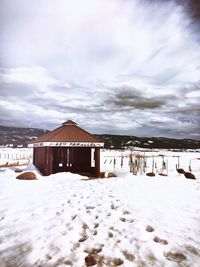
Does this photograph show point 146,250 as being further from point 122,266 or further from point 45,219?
point 45,219

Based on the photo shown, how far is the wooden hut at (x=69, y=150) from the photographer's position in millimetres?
16466

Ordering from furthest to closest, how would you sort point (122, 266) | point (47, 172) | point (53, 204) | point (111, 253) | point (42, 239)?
point (47, 172) → point (53, 204) → point (42, 239) → point (111, 253) → point (122, 266)

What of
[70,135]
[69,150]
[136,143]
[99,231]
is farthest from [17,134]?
[99,231]

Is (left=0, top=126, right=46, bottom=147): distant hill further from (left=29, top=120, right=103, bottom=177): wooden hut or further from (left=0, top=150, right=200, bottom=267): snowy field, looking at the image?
(left=0, top=150, right=200, bottom=267): snowy field

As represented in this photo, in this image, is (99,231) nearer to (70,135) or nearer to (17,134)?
(70,135)

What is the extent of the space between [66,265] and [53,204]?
4.07 metres

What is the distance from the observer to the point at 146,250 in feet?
15.2

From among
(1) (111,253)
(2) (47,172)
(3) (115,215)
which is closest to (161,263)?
(1) (111,253)

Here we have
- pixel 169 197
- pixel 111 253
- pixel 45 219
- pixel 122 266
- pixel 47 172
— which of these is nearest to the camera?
pixel 122 266

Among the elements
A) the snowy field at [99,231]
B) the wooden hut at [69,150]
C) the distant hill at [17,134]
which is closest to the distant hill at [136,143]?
the distant hill at [17,134]

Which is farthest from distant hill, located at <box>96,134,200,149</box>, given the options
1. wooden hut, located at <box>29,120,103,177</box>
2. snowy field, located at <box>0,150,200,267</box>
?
snowy field, located at <box>0,150,200,267</box>

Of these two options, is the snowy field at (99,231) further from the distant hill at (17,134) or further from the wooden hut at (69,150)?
the distant hill at (17,134)

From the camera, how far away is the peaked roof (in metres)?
16.6

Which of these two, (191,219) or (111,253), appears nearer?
(111,253)
